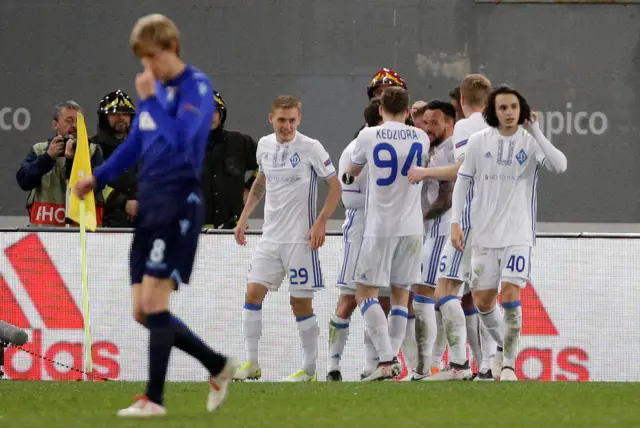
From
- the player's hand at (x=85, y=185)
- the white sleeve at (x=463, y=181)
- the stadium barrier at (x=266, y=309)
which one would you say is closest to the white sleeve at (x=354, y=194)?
the stadium barrier at (x=266, y=309)

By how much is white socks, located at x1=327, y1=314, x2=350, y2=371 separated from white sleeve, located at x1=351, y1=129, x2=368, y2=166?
49.8 inches

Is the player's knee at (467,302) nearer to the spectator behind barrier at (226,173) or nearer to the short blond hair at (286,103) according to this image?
the short blond hair at (286,103)

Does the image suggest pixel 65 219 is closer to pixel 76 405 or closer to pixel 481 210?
pixel 481 210

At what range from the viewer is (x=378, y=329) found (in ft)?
35.9

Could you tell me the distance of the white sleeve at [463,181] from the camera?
34.2 feet

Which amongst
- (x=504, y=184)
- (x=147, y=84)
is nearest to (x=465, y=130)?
(x=504, y=184)

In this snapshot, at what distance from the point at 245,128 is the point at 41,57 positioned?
185 cm

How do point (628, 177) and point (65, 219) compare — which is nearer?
point (65, 219)

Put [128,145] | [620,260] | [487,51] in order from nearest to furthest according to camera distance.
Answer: [128,145] → [620,260] → [487,51]

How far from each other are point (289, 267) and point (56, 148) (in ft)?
7.01

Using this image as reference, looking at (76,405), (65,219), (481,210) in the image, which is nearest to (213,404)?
(76,405)

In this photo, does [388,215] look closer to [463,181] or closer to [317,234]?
[317,234]

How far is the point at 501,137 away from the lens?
10484 mm

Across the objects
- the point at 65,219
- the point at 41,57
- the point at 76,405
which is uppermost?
the point at 41,57
